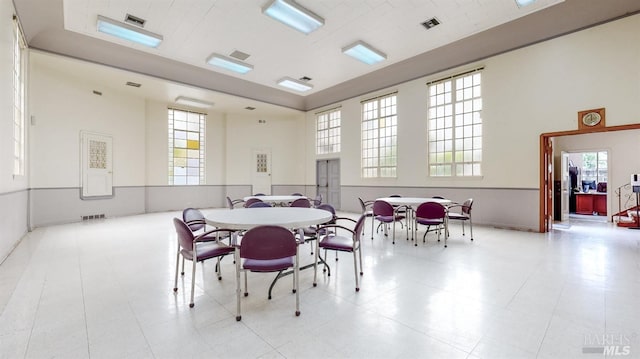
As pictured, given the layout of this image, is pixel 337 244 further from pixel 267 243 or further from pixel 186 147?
pixel 186 147

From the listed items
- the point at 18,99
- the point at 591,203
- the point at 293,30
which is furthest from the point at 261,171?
the point at 591,203

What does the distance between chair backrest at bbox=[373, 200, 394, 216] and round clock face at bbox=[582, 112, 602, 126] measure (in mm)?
4017

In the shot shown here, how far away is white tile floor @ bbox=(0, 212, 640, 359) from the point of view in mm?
1814

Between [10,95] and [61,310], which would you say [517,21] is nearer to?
[61,310]

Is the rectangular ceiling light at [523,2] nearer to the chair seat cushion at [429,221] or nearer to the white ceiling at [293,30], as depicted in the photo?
the white ceiling at [293,30]

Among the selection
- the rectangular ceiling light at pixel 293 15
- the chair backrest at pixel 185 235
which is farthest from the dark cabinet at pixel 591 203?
the chair backrest at pixel 185 235

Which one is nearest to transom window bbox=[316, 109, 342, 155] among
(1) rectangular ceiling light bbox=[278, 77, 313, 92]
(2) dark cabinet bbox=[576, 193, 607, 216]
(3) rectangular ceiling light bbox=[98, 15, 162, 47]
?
(1) rectangular ceiling light bbox=[278, 77, 313, 92]

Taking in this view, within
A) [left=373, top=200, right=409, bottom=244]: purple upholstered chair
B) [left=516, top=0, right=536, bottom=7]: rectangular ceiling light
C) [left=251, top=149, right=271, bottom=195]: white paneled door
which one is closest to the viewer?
[left=516, top=0, right=536, bottom=7]: rectangular ceiling light

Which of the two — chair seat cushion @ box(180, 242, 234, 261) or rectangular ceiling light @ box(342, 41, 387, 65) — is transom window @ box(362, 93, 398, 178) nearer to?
Answer: rectangular ceiling light @ box(342, 41, 387, 65)

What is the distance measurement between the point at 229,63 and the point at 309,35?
2424 mm

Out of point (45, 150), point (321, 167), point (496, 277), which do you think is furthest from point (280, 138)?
point (496, 277)

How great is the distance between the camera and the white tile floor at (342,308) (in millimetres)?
1814

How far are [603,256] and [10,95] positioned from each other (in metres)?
8.83

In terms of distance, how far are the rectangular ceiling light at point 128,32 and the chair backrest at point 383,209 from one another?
549cm
